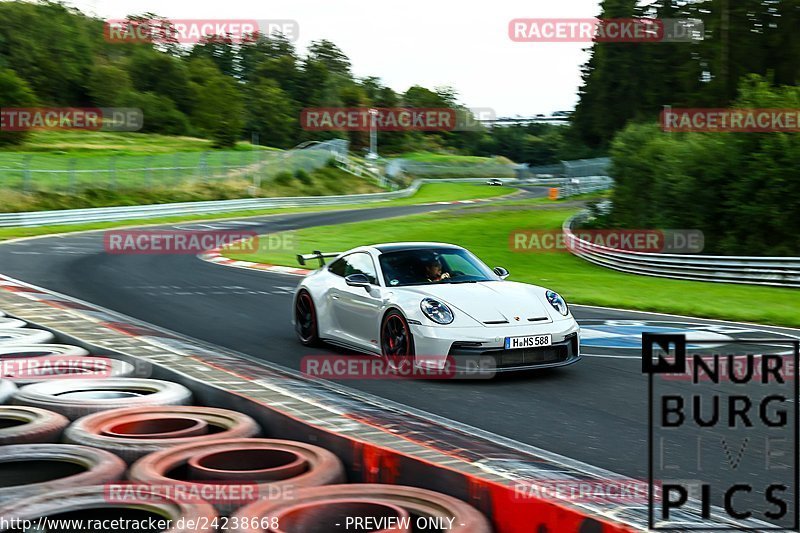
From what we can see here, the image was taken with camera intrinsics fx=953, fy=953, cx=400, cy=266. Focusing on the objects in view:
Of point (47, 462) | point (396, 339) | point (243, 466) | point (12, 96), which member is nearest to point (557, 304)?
→ point (396, 339)

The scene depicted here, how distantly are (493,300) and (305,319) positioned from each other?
9.16ft

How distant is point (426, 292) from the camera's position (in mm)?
9328

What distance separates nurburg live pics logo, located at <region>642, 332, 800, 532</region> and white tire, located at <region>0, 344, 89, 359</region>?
4.68m

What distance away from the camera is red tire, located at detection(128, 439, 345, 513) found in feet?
14.0

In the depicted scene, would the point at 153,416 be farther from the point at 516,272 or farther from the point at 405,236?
the point at 405,236

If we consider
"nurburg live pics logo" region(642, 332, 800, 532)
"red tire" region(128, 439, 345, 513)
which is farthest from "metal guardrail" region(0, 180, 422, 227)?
"red tire" region(128, 439, 345, 513)

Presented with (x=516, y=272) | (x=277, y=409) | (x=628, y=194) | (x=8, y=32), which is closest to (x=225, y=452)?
(x=277, y=409)

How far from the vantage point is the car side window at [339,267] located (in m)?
10.7

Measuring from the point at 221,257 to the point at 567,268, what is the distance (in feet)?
33.6

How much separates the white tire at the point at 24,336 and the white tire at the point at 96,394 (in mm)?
1869

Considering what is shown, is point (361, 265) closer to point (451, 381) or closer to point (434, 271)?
point (434, 271)

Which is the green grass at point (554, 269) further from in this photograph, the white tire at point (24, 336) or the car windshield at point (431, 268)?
the white tire at point (24, 336)

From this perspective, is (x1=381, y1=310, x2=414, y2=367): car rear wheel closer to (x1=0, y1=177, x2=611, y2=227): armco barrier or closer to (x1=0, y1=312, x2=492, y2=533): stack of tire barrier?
(x1=0, y1=312, x2=492, y2=533): stack of tire barrier

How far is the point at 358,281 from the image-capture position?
978cm
